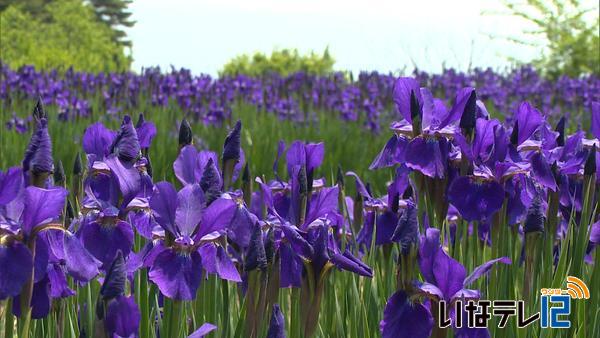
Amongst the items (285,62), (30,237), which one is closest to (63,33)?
(285,62)

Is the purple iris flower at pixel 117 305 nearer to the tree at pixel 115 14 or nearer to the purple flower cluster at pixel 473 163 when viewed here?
the purple flower cluster at pixel 473 163

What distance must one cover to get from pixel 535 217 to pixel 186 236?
1.03 metres

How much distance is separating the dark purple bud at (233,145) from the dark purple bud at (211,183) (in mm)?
236

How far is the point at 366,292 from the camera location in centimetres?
263

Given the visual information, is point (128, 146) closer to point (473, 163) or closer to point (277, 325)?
point (277, 325)

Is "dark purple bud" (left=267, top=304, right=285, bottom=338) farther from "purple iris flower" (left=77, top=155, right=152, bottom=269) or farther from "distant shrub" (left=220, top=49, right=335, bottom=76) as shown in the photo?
"distant shrub" (left=220, top=49, right=335, bottom=76)

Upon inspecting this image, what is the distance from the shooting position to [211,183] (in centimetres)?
191

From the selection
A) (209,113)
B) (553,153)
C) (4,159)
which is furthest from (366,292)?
(209,113)

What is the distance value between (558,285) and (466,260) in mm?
379

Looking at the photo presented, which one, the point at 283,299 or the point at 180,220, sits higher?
the point at 180,220

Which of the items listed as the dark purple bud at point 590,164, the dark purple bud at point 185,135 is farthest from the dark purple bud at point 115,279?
the dark purple bud at point 590,164

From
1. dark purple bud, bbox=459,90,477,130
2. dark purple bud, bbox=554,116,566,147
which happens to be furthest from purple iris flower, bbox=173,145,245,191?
dark purple bud, bbox=554,116,566,147

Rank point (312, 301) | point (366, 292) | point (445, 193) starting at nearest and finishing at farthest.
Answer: point (312, 301) < point (445, 193) < point (366, 292)

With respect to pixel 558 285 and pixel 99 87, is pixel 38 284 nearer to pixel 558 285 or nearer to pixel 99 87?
pixel 558 285
